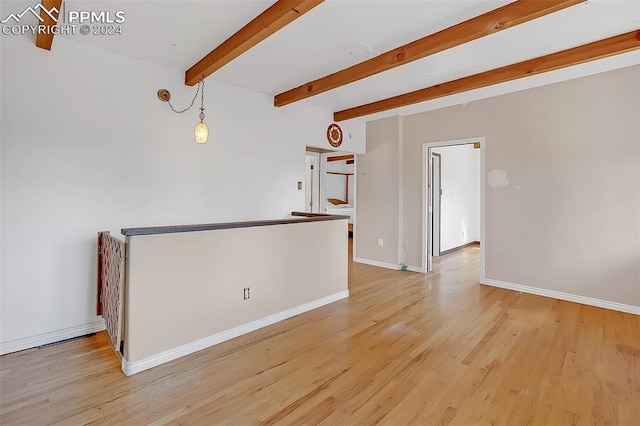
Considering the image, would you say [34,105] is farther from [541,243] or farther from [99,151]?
[541,243]

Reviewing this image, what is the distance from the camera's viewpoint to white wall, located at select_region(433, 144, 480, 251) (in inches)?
247

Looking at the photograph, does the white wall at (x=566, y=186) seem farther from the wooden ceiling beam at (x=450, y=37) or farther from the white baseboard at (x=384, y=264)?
the wooden ceiling beam at (x=450, y=37)

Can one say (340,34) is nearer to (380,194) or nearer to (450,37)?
(450,37)

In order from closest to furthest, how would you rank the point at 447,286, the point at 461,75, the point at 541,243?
the point at 461,75 < the point at 541,243 < the point at 447,286

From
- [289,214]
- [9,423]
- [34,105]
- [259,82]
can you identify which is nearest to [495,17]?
[259,82]

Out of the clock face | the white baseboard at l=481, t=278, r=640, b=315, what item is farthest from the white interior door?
the white baseboard at l=481, t=278, r=640, b=315

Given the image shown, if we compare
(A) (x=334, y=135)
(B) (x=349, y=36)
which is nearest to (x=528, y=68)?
(B) (x=349, y=36)

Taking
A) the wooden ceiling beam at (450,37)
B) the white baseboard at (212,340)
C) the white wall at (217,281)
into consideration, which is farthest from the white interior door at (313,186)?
the white baseboard at (212,340)

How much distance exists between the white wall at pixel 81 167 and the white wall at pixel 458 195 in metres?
4.51

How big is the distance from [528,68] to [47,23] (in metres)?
4.19

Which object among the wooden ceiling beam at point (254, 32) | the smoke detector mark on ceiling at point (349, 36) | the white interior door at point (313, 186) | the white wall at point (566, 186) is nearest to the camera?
the wooden ceiling beam at point (254, 32)

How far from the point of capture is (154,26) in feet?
8.06

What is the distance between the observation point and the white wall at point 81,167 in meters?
2.41

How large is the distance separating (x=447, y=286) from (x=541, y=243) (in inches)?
49.7
